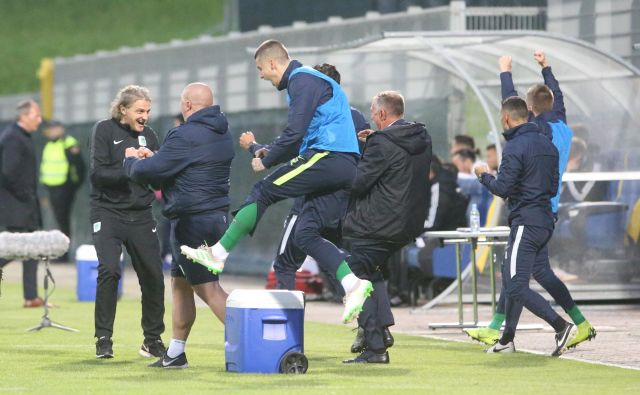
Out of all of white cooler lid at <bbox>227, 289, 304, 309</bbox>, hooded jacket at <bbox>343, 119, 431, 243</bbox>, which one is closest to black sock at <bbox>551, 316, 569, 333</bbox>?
hooded jacket at <bbox>343, 119, 431, 243</bbox>

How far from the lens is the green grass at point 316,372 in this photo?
409 inches

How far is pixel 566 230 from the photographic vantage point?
56.0ft

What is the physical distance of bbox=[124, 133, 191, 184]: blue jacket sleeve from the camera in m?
11.3

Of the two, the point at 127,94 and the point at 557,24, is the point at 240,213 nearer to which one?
the point at 127,94

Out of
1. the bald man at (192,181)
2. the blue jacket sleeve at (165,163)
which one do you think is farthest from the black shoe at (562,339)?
the blue jacket sleeve at (165,163)

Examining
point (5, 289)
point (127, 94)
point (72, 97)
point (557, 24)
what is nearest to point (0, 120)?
point (72, 97)

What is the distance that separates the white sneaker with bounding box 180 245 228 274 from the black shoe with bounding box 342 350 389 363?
4.93ft

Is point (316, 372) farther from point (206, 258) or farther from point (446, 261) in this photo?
point (446, 261)

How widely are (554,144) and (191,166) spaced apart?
324 cm

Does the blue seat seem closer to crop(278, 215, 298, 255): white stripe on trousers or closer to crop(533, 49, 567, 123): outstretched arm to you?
crop(533, 49, 567, 123): outstretched arm

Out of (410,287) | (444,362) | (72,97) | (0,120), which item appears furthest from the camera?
(0,120)

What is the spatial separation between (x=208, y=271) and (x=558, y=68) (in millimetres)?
7154

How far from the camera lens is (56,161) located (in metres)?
28.7

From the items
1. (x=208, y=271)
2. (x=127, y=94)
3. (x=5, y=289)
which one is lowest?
(x=5, y=289)
